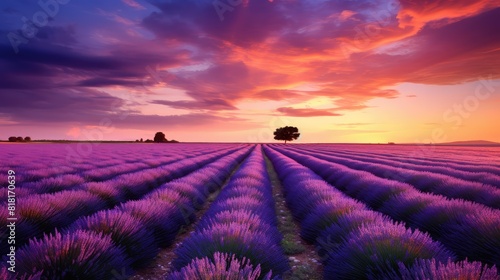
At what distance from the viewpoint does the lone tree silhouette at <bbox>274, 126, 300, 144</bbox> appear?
303 feet

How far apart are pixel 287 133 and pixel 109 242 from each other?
9028 cm

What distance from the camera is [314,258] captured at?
4.24m

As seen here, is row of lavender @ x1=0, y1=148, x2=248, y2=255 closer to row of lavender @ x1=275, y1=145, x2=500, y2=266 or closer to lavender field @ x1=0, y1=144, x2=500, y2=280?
lavender field @ x1=0, y1=144, x2=500, y2=280

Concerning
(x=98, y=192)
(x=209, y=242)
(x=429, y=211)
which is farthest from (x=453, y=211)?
(x=98, y=192)

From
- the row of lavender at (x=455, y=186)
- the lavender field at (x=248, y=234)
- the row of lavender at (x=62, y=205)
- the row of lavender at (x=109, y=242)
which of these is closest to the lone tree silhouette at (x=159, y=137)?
the lavender field at (x=248, y=234)

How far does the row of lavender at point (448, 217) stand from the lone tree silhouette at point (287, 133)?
85424mm

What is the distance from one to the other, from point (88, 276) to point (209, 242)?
97 cm

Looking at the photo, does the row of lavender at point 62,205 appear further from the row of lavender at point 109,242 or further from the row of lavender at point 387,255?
the row of lavender at point 387,255

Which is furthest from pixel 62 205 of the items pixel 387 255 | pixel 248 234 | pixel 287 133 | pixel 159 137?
pixel 287 133

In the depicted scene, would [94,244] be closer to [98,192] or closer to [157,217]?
[157,217]

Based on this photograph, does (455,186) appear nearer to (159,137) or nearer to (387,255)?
(387,255)

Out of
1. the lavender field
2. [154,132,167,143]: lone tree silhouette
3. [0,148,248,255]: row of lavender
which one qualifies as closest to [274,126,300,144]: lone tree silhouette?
[154,132,167,143]: lone tree silhouette

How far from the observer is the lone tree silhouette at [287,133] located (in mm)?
92294

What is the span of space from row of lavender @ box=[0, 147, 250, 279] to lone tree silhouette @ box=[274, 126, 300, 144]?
3412 inches
